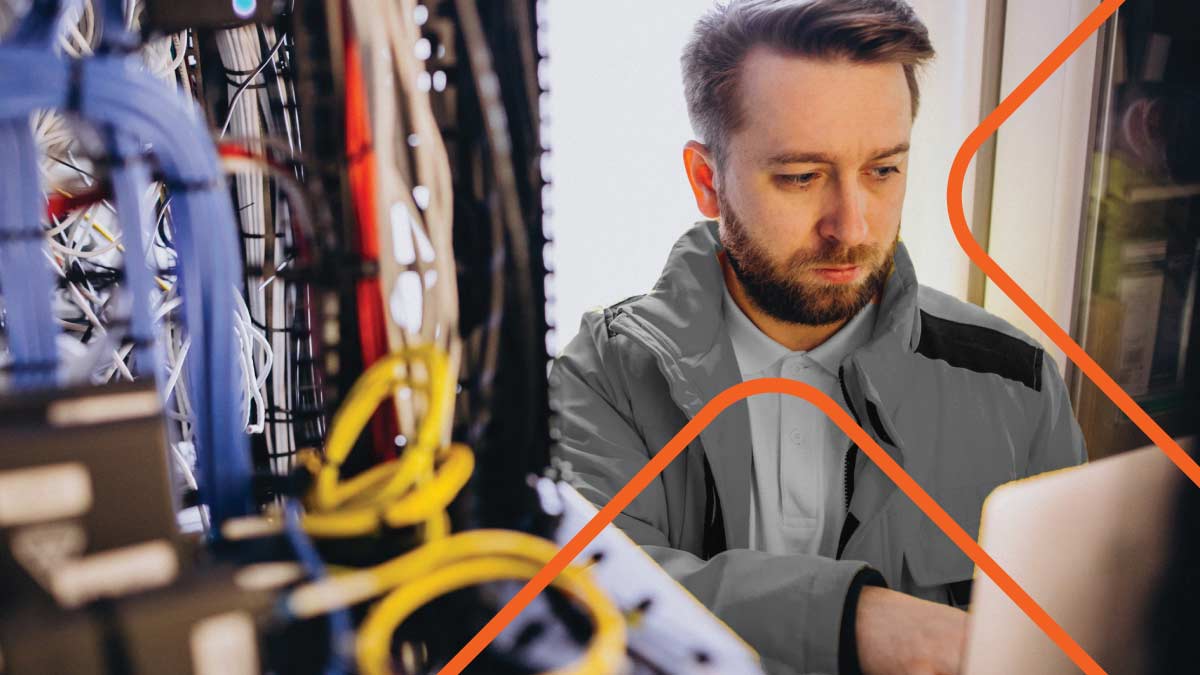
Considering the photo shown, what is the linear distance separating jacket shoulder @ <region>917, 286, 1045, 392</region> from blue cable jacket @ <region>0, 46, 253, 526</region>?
0.89 m

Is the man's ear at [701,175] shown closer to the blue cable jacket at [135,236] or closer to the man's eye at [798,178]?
the man's eye at [798,178]

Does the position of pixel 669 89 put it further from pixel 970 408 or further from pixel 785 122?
pixel 970 408

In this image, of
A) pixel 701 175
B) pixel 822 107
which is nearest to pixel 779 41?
pixel 822 107

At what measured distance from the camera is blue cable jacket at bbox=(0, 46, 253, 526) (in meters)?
0.26

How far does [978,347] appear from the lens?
3.44 feet

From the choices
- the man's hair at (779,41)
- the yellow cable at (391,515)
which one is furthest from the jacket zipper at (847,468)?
the yellow cable at (391,515)

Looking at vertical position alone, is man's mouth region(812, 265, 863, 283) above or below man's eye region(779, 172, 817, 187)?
below

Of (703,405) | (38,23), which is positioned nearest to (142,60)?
(38,23)

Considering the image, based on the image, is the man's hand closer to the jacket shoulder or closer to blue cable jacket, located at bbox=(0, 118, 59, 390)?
the jacket shoulder

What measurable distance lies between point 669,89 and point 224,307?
0.81 meters

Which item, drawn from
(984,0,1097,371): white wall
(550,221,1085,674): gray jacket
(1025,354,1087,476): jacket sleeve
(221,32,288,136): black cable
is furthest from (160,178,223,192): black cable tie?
(984,0,1097,371): white wall

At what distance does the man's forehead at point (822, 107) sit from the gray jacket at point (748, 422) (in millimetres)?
148

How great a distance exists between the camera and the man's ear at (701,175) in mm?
1085

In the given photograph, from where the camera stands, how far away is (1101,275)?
1333 millimetres
